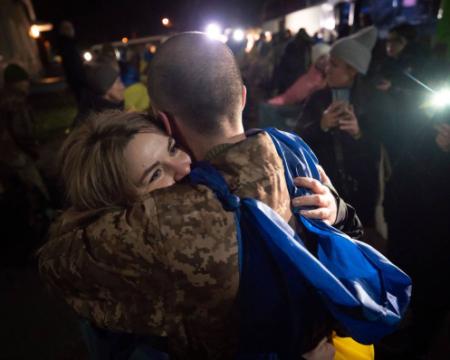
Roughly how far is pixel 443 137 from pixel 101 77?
361 cm

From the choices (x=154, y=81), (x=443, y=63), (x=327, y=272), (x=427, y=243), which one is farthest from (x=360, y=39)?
(x=327, y=272)

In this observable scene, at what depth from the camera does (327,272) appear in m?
1.01

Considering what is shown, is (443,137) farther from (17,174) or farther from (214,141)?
(17,174)

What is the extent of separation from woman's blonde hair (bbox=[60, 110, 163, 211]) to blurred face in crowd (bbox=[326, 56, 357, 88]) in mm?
2396

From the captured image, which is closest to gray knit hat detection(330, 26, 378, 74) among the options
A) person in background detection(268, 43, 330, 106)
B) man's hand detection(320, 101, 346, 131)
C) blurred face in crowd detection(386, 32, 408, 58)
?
man's hand detection(320, 101, 346, 131)

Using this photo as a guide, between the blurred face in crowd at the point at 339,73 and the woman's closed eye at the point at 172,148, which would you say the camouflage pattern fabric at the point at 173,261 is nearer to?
the woman's closed eye at the point at 172,148

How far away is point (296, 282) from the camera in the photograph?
3.49ft

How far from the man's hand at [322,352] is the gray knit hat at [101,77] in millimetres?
3761

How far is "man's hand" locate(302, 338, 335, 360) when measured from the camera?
1.28 metres

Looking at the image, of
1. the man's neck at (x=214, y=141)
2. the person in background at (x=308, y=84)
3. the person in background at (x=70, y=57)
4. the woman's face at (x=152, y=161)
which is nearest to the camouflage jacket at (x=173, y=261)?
the man's neck at (x=214, y=141)

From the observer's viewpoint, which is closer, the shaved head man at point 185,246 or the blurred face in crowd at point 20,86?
the shaved head man at point 185,246

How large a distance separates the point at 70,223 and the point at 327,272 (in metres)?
0.91

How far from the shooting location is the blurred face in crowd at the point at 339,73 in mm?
3162

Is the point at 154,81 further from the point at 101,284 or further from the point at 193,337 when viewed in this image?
the point at 193,337
